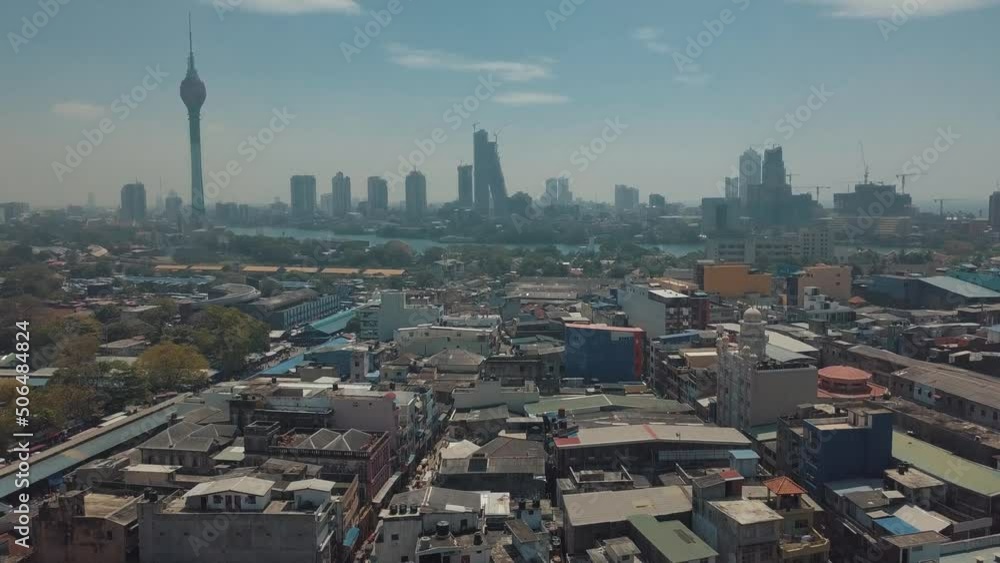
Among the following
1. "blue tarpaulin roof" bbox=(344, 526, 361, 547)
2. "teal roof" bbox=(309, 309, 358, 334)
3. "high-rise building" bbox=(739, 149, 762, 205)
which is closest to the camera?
"blue tarpaulin roof" bbox=(344, 526, 361, 547)

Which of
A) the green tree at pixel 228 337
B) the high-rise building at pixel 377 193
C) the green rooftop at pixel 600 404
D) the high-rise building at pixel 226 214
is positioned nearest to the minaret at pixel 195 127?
the high-rise building at pixel 226 214

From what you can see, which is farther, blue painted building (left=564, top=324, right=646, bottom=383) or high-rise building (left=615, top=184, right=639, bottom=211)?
high-rise building (left=615, top=184, right=639, bottom=211)

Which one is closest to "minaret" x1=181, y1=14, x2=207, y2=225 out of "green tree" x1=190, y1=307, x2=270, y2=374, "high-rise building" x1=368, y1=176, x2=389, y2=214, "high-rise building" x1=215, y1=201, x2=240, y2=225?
"high-rise building" x1=215, y1=201, x2=240, y2=225

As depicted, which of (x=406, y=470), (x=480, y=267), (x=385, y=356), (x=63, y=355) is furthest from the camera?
(x=480, y=267)

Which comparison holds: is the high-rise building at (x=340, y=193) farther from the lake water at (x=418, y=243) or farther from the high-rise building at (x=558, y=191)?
the high-rise building at (x=558, y=191)

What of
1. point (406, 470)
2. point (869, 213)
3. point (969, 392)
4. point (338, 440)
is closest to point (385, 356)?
point (406, 470)

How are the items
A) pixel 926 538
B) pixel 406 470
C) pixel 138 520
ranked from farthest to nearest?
pixel 406 470, pixel 138 520, pixel 926 538

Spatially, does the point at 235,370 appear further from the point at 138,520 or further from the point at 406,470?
the point at 138,520

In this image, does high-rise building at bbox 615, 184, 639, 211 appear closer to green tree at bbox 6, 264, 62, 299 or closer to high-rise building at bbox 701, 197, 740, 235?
high-rise building at bbox 701, 197, 740, 235
